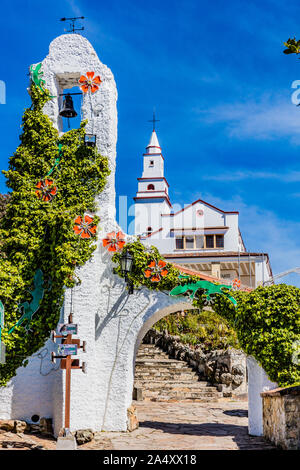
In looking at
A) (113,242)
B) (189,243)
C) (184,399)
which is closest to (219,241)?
(189,243)

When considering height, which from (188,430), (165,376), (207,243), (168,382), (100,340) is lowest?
(188,430)

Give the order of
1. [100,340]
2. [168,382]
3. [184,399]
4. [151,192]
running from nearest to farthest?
1. [100,340]
2. [184,399]
3. [168,382]
4. [151,192]

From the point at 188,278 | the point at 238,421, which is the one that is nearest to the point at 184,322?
the point at 238,421

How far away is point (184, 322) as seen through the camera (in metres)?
24.0

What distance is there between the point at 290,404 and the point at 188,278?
160 inches

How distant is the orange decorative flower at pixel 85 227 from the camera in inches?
480

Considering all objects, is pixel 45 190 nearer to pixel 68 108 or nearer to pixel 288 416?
pixel 68 108

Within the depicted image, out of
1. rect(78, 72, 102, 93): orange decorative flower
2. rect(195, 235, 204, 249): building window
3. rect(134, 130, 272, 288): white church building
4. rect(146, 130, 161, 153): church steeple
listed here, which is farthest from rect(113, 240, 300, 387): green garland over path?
rect(146, 130, 161, 153): church steeple

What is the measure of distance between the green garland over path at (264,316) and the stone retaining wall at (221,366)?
7485 millimetres

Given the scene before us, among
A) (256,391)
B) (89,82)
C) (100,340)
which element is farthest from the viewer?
(89,82)

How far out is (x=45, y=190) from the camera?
12594 millimetres

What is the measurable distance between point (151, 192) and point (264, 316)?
137ft

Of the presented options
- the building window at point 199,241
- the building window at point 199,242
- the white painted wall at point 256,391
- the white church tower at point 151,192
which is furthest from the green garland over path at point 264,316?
the white church tower at point 151,192
